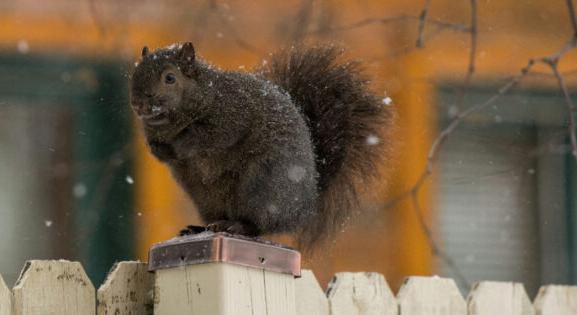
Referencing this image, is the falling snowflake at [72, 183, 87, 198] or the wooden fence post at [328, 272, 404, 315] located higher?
the falling snowflake at [72, 183, 87, 198]

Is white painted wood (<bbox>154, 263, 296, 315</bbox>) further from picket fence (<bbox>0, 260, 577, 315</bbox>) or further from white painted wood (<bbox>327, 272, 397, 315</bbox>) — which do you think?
white painted wood (<bbox>327, 272, 397, 315</bbox>)

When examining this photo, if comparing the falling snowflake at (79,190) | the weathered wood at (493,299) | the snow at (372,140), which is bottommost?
the weathered wood at (493,299)

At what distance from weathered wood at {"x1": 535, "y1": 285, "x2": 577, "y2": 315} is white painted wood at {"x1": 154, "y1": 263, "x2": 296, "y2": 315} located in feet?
2.48

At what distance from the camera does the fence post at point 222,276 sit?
1.98 meters

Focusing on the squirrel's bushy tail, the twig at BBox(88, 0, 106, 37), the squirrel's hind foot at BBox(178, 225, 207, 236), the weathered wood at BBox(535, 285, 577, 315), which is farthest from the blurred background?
the squirrel's hind foot at BBox(178, 225, 207, 236)

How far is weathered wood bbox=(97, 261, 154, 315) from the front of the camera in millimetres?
2102

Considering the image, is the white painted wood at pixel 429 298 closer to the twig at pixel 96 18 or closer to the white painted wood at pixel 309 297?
the white painted wood at pixel 309 297

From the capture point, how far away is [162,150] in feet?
7.82

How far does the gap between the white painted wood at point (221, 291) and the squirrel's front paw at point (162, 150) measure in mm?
366

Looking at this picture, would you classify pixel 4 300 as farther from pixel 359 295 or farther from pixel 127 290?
pixel 359 295

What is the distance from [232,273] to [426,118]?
3330 mm

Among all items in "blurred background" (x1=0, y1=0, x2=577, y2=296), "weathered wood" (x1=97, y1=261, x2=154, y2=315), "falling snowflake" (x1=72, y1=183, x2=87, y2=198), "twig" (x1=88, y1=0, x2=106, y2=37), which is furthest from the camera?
"falling snowflake" (x1=72, y1=183, x2=87, y2=198)

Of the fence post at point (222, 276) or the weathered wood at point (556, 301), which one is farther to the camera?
the weathered wood at point (556, 301)

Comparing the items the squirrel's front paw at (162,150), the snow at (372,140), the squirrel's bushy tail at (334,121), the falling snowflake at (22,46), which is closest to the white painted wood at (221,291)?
the squirrel's front paw at (162,150)
